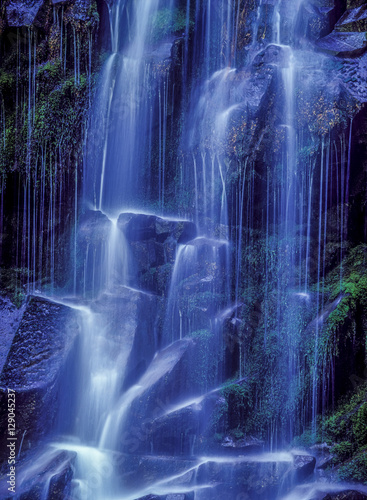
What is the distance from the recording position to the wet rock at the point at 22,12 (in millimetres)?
12883

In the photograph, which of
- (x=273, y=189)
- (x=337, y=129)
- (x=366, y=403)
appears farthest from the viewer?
(x=273, y=189)

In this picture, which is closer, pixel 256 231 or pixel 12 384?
pixel 12 384

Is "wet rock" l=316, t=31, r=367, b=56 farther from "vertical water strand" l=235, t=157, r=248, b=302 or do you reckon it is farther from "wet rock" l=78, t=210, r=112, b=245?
"wet rock" l=78, t=210, r=112, b=245

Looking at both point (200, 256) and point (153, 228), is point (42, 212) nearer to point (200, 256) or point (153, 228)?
point (153, 228)

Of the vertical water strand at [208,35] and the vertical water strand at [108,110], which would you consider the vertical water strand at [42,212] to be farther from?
the vertical water strand at [208,35]

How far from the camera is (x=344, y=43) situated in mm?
10656

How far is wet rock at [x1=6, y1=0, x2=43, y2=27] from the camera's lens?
12.9m

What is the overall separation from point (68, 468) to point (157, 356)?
3072 millimetres

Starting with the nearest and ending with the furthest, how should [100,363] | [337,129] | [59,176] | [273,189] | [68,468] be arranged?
[68,468] < [100,363] < [337,129] < [273,189] < [59,176]

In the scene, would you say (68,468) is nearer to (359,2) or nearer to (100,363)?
(100,363)

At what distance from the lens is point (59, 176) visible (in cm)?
1292

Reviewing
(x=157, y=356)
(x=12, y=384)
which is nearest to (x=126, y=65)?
(x=157, y=356)

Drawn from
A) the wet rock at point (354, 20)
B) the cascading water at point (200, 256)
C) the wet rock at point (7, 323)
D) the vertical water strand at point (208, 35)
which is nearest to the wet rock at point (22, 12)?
the cascading water at point (200, 256)

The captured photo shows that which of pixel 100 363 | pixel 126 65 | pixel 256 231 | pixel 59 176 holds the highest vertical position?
pixel 126 65
